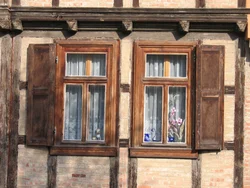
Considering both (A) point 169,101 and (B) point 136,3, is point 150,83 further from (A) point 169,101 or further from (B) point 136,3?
(B) point 136,3

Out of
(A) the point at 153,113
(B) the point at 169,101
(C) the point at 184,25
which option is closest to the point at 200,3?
(C) the point at 184,25

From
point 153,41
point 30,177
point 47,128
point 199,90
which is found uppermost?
point 153,41

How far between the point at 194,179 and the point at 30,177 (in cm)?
275

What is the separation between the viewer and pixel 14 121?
10.6m

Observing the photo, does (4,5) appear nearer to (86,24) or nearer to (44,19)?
(44,19)

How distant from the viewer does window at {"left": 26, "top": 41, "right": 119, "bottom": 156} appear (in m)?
10.4

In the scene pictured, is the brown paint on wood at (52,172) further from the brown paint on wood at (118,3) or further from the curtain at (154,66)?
the brown paint on wood at (118,3)

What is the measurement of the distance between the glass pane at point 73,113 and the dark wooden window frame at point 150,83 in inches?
37.9

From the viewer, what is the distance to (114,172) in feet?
33.8

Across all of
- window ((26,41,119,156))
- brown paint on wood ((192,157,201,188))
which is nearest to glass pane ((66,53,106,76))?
window ((26,41,119,156))

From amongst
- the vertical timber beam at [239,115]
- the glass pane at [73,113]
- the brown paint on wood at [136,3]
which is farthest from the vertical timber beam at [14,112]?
the vertical timber beam at [239,115]

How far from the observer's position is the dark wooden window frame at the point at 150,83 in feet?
33.8

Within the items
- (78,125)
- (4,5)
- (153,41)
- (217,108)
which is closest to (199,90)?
(217,108)

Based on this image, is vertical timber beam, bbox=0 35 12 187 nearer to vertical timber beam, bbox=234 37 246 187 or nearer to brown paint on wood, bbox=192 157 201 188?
brown paint on wood, bbox=192 157 201 188
